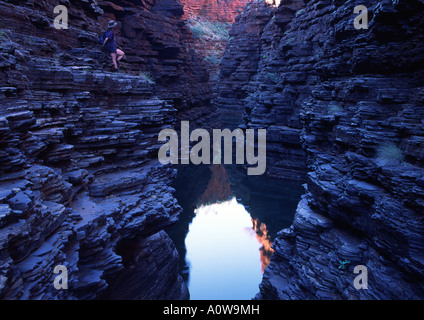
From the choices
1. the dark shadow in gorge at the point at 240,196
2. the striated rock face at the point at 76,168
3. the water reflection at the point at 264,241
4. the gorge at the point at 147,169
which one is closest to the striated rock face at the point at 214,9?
the dark shadow in gorge at the point at 240,196

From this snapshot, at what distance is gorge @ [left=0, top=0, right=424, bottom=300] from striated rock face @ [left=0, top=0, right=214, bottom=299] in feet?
0.13

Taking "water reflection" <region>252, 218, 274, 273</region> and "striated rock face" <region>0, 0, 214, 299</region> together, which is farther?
"water reflection" <region>252, 218, 274, 273</region>

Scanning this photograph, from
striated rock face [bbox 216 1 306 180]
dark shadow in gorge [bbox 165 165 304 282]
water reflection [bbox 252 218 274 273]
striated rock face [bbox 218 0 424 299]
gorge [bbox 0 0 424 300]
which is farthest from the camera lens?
striated rock face [bbox 216 1 306 180]

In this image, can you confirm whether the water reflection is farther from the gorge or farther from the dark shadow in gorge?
the gorge

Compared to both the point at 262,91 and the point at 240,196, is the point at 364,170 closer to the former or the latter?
the point at 240,196

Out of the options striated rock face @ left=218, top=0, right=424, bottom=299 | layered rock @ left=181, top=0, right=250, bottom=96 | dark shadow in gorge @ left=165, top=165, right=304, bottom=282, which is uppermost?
layered rock @ left=181, top=0, right=250, bottom=96

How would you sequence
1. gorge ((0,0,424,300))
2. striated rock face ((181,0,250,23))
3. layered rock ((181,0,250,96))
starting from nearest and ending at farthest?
gorge ((0,0,424,300)) < layered rock ((181,0,250,96)) < striated rock face ((181,0,250,23))

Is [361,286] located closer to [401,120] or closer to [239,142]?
[401,120]

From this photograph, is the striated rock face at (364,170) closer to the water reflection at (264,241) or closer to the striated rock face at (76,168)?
the water reflection at (264,241)

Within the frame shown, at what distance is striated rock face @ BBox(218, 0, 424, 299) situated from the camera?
7.77 metres

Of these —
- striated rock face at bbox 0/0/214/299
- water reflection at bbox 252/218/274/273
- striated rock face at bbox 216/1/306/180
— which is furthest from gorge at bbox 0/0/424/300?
striated rock face at bbox 216/1/306/180

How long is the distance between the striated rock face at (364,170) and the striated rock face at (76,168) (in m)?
4.77

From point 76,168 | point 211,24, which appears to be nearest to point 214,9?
point 211,24

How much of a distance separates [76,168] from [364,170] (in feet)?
27.6
